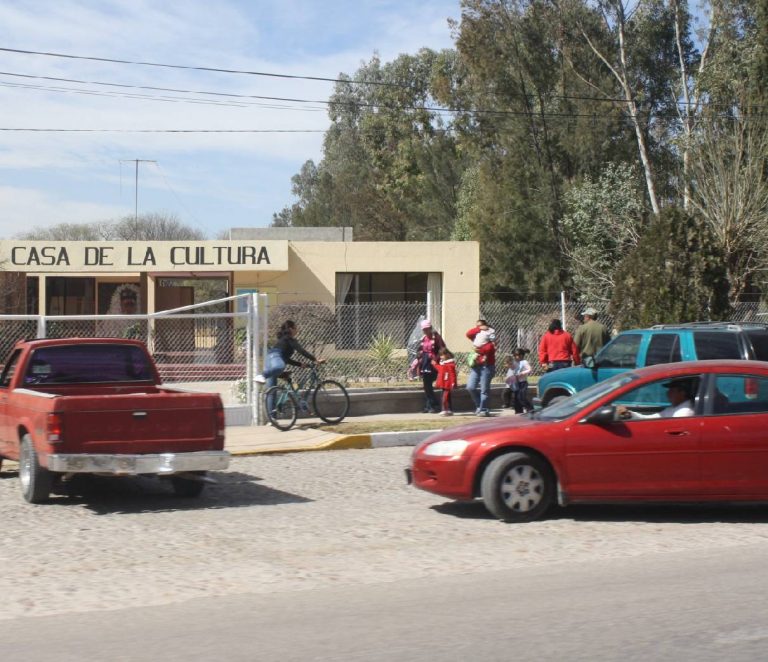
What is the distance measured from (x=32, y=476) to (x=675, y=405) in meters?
6.21

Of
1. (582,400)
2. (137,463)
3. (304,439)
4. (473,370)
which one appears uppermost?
(473,370)

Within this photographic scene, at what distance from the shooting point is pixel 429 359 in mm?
18609

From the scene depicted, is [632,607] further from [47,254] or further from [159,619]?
[47,254]

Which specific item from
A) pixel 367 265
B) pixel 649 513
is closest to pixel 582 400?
pixel 649 513

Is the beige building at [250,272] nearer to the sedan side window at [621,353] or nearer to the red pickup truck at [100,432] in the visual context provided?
the sedan side window at [621,353]

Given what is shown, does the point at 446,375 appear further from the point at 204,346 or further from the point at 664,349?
the point at 204,346

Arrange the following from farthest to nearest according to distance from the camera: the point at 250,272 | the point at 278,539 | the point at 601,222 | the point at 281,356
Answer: the point at 601,222 → the point at 250,272 → the point at 281,356 → the point at 278,539

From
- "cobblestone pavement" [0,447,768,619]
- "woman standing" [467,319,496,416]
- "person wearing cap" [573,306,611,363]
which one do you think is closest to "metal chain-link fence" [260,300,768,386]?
"woman standing" [467,319,496,416]

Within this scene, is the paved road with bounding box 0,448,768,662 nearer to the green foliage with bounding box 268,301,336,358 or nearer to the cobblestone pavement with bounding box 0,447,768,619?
the cobblestone pavement with bounding box 0,447,768,619

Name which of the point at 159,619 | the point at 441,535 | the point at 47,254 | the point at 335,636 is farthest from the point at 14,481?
the point at 47,254

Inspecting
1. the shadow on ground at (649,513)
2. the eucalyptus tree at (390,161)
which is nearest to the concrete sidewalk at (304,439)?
the shadow on ground at (649,513)

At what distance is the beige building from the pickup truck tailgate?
69.8 ft

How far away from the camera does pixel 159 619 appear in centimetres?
628

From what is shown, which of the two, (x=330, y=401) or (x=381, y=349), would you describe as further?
(x=381, y=349)
